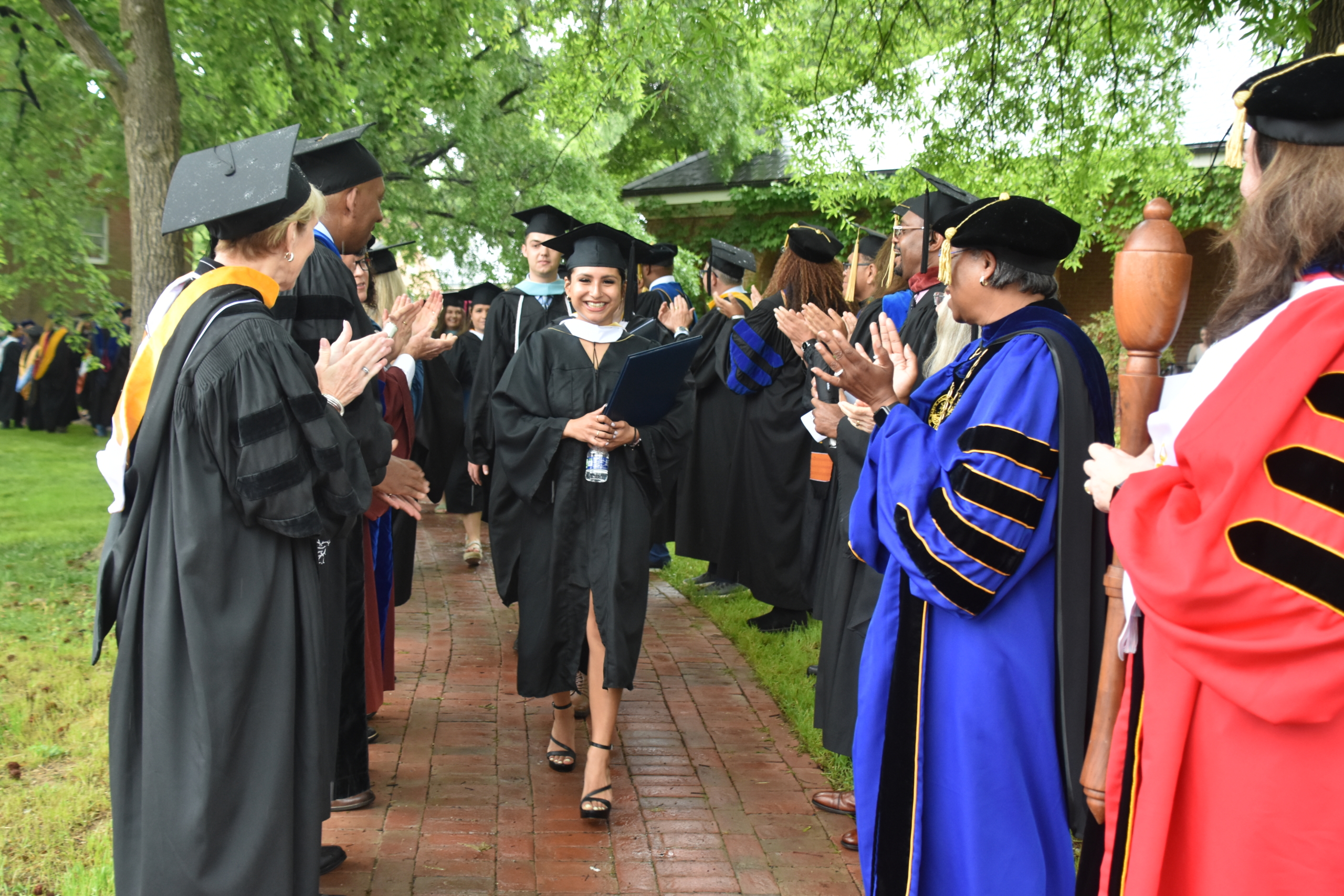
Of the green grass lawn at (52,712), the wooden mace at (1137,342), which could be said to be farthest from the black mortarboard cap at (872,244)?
the green grass lawn at (52,712)

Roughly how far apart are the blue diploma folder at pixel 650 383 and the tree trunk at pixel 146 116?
4050 mm

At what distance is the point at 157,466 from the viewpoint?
2.61 metres

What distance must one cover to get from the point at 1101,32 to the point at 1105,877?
7108mm

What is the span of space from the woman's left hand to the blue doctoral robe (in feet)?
1.14

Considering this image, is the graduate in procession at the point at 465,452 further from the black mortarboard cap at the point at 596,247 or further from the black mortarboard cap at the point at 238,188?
the black mortarboard cap at the point at 238,188

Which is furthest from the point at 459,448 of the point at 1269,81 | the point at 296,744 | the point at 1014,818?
the point at 1269,81

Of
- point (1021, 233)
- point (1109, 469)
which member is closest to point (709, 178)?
point (1021, 233)

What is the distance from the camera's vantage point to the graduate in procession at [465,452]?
27.8 feet

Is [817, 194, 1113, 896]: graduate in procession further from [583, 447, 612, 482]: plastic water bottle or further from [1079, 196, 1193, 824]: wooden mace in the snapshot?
[583, 447, 612, 482]: plastic water bottle

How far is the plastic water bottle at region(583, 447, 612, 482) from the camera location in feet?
13.9

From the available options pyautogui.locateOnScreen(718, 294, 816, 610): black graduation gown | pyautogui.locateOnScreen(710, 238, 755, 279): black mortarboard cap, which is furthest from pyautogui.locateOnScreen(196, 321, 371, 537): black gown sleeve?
pyautogui.locateOnScreen(710, 238, 755, 279): black mortarboard cap

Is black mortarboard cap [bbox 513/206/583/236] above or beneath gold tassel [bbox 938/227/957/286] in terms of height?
above

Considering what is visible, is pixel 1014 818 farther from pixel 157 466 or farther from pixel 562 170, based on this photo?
pixel 562 170

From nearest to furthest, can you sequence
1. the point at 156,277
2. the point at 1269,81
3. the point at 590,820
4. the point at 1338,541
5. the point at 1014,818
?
the point at 1338,541
the point at 1269,81
the point at 1014,818
the point at 590,820
the point at 156,277
